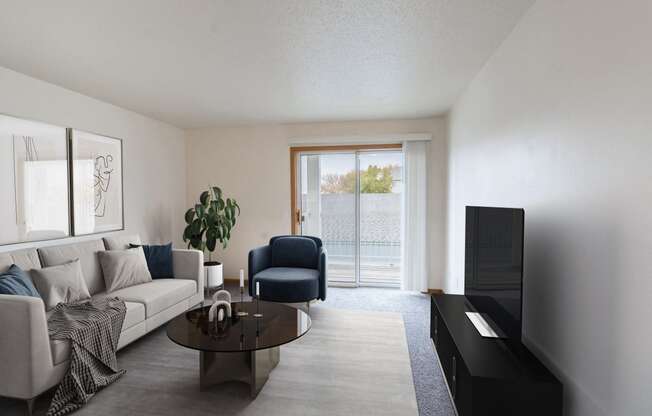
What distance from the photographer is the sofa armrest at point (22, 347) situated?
204 cm

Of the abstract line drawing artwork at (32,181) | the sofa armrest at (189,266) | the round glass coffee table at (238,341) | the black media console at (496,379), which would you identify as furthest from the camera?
the sofa armrest at (189,266)

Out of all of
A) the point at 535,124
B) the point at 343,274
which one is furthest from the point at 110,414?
the point at 343,274

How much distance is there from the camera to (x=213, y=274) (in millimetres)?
4598

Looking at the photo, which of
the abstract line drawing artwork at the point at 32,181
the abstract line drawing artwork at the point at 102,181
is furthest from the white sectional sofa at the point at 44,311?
the abstract line drawing artwork at the point at 102,181

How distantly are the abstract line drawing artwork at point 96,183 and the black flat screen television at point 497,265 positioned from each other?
149 inches

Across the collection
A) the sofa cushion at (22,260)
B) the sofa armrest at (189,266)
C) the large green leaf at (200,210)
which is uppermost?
the large green leaf at (200,210)

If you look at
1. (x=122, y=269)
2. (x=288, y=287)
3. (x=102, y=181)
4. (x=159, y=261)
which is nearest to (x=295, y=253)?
(x=288, y=287)

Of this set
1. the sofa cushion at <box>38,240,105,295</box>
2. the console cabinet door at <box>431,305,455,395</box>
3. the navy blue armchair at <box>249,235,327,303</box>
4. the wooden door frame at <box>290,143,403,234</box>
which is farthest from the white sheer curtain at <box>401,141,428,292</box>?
the sofa cushion at <box>38,240,105,295</box>

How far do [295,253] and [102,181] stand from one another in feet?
7.77

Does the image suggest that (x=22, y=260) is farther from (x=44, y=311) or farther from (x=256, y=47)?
(x=256, y=47)

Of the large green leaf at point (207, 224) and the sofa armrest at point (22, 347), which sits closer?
the sofa armrest at point (22, 347)

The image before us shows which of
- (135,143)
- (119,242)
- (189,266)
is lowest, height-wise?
(189,266)

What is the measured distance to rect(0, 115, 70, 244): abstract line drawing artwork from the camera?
2844 millimetres

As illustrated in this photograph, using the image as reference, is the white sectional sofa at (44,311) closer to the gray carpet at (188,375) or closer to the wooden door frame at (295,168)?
the gray carpet at (188,375)
